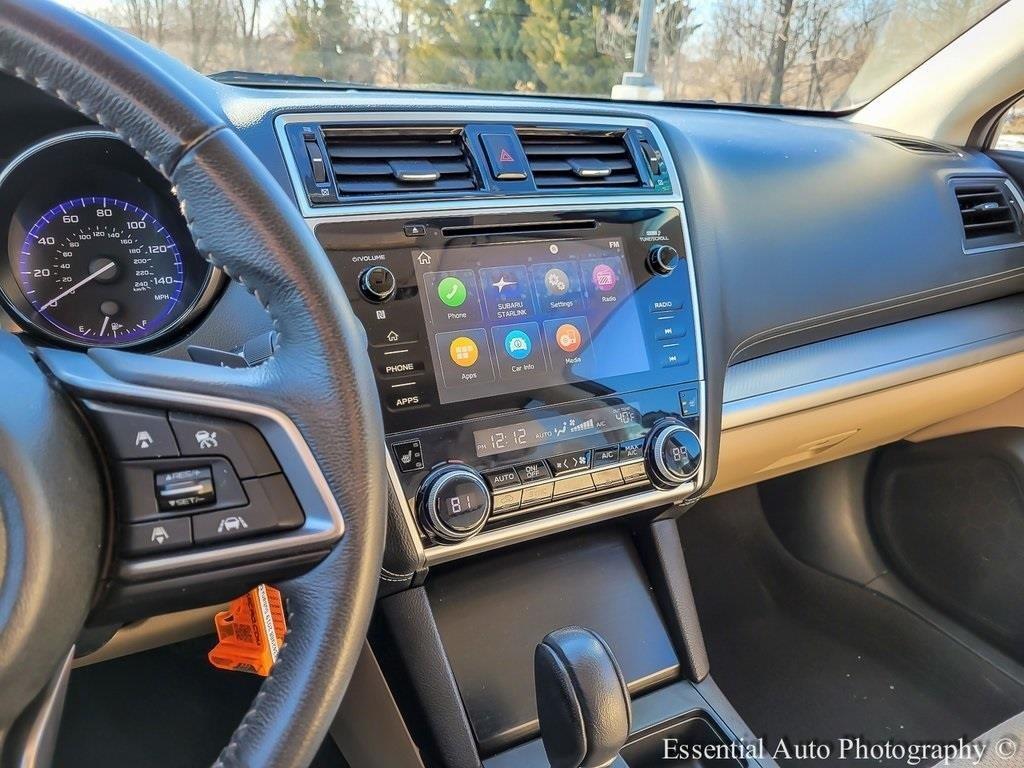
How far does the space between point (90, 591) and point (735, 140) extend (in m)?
1.25

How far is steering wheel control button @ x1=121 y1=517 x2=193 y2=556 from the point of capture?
63cm

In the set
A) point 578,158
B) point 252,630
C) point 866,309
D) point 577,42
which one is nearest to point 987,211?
point 866,309

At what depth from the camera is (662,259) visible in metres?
1.25

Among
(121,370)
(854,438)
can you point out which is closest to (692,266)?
(854,438)

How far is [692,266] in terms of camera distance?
1276mm

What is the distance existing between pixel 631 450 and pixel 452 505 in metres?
0.31

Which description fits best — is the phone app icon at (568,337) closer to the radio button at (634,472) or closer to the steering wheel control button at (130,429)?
the radio button at (634,472)

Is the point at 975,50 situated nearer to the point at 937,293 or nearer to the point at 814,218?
the point at 937,293

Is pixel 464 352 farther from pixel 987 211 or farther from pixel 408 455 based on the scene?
pixel 987 211

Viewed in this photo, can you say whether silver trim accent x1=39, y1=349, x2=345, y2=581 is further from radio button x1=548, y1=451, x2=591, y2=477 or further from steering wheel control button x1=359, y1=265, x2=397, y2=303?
radio button x1=548, y1=451, x2=591, y2=477

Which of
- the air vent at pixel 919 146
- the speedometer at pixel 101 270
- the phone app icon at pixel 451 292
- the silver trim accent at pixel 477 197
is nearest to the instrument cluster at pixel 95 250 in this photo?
the speedometer at pixel 101 270

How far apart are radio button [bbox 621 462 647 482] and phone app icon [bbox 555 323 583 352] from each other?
19cm

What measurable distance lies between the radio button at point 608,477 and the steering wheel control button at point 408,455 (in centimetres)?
26

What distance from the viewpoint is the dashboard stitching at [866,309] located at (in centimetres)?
143
